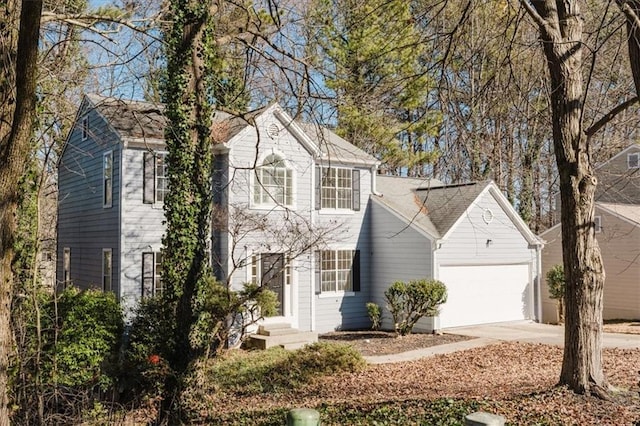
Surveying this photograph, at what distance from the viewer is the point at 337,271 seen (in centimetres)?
1725

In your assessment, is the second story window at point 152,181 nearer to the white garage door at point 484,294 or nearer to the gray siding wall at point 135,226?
the gray siding wall at point 135,226

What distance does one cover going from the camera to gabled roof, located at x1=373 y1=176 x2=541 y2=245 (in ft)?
55.8

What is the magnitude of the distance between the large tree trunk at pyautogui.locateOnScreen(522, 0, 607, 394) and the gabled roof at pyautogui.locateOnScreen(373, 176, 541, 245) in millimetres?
8830

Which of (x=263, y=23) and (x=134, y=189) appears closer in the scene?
(x=263, y=23)

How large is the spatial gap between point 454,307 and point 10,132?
14438 mm

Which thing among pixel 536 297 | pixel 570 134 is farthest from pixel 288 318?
pixel 570 134

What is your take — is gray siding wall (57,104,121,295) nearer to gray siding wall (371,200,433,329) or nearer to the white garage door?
gray siding wall (371,200,433,329)

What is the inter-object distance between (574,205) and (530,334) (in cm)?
955

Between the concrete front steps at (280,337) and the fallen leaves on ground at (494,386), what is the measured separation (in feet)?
11.8

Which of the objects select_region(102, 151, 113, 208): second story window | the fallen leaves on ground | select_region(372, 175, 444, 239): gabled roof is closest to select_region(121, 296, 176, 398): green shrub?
the fallen leaves on ground

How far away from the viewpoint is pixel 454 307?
1706cm

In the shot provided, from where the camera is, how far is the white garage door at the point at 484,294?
669 inches

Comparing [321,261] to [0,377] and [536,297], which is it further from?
[0,377]

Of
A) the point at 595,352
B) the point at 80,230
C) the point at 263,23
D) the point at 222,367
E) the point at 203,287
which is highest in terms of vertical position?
the point at 263,23
